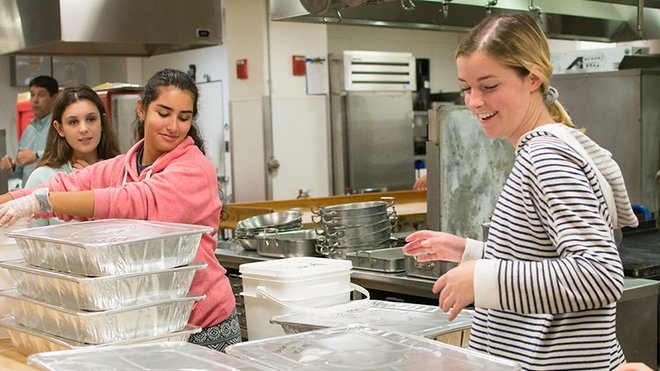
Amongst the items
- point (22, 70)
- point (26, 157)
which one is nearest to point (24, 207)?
point (26, 157)

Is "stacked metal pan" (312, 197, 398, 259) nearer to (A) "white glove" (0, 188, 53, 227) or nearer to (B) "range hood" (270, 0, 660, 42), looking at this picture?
(B) "range hood" (270, 0, 660, 42)

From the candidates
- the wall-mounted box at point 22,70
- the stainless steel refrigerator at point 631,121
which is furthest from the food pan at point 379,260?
the wall-mounted box at point 22,70

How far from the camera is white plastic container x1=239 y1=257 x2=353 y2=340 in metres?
2.77

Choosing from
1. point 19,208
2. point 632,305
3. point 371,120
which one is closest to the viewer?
point 19,208

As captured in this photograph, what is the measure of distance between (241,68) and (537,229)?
6.22m

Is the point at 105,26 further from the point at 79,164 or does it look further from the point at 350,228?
the point at 350,228

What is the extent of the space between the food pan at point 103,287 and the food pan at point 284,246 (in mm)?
1569

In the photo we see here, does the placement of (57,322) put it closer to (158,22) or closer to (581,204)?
(581,204)

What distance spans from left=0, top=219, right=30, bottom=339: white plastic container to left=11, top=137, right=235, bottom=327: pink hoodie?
0.39ft

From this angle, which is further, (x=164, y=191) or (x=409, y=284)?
(x=409, y=284)

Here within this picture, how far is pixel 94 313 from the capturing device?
1971 mm

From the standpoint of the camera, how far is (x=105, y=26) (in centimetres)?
381

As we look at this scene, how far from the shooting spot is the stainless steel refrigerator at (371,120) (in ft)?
25.9

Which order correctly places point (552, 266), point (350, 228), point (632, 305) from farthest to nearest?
point (350, 228), point (632, 305), point (552, 266)
